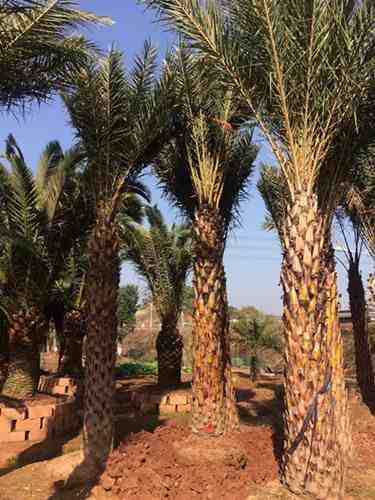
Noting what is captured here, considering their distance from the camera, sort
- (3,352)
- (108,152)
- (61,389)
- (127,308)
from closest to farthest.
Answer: (108,152)
(3,352)
(61,389)
(127,308)

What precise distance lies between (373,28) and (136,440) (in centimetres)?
660

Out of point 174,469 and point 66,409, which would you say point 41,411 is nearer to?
point 66,409

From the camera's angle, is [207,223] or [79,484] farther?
[207,223]

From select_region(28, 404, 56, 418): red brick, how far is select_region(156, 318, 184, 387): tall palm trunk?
15.1 ft

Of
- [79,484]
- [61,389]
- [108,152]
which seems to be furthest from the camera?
[61,389]

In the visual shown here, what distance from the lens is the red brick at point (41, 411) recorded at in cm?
876

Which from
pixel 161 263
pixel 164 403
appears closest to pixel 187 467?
pixel 164 403

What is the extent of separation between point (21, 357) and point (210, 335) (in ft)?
16.2

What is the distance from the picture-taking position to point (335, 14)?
199 inches

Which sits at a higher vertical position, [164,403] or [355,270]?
[355,270]

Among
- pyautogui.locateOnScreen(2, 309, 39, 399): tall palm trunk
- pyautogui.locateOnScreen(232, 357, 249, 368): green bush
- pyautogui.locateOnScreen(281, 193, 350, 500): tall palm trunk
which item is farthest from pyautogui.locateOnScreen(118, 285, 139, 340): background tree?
pyautogui.locateOnScreen(281, 193, 350, 500): tall palm trunk

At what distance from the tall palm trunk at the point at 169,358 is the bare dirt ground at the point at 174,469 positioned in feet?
15.8

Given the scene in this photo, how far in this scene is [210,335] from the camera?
7.50m

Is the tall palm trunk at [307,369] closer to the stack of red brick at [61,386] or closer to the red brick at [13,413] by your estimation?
the red brick at [13,413]
